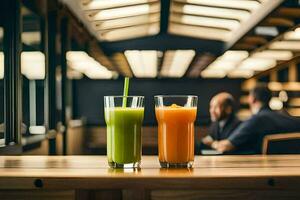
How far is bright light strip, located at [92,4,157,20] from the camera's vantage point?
6926 millimetres

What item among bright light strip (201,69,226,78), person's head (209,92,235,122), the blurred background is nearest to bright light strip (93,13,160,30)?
the blurred background

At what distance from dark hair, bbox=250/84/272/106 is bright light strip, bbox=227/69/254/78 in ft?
28.0

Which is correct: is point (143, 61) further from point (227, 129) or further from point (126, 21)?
point (227, 129)

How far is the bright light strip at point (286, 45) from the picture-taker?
754 centimetres

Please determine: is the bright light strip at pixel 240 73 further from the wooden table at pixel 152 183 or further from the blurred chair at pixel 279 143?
the wooden table at pixel 152 183

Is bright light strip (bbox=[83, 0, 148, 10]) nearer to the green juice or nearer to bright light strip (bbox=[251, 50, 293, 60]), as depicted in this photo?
bright light strip (bbox=[251, 50, 293, 60])

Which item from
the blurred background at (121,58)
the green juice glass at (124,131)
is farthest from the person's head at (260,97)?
the green juice glass at (124,131)

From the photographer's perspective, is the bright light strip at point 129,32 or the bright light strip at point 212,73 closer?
the bright light strip at point 129,32

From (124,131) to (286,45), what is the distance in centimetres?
702

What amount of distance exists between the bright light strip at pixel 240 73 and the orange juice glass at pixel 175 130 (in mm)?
10957

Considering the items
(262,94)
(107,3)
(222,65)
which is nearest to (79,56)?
(107,3)

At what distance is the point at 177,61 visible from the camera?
36.5 ft

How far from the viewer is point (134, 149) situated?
134cm

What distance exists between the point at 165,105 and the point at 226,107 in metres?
2.91
